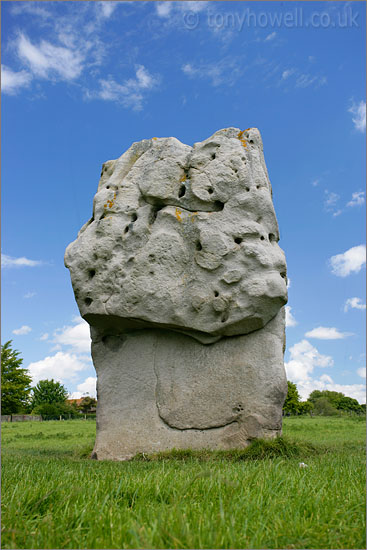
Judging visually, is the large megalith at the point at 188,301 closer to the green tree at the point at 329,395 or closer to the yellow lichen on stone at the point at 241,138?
the yellow lichen on stone at the point at 241,138

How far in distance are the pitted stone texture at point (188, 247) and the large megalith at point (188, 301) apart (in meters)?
0.02

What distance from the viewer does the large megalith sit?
7.65 metres

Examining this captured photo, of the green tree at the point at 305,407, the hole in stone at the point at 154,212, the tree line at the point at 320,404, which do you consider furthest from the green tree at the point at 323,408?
the hole in stone at the point at 154,212

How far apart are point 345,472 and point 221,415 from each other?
3.12 metres

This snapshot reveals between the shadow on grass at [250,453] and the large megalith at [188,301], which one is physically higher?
the large megalith at [188,301]

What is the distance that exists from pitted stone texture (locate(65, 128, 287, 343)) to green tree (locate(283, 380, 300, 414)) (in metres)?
33.2

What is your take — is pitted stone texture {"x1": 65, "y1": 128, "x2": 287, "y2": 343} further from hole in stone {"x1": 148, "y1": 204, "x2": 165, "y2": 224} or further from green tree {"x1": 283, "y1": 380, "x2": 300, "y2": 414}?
green tree {"x1": 283, "y1": 380, "x2": 300, "y2": 414}

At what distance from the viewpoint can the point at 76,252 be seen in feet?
28.1

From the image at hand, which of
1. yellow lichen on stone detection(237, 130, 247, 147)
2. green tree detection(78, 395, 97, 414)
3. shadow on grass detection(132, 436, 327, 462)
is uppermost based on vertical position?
yellow lichen on stone detection(237, 130, 247, 147)

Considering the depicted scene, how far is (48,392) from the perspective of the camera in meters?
53.0

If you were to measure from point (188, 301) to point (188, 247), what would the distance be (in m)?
0.96

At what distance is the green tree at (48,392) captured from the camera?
5225cm

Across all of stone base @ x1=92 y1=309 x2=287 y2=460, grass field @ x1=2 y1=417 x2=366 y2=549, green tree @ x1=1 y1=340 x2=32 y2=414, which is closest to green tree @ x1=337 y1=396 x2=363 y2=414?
green tree @ x1=1 y1=340 x2=32 y2=414

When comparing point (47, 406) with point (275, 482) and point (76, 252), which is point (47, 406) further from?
point (275, 482)
